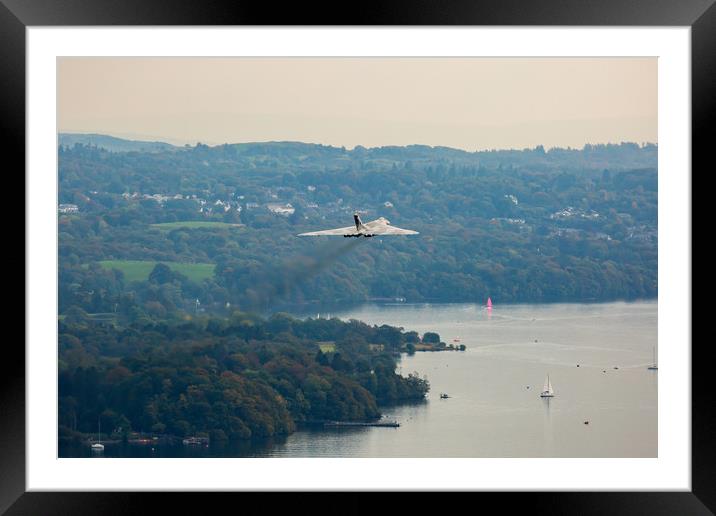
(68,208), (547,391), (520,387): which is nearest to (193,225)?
(68,208)

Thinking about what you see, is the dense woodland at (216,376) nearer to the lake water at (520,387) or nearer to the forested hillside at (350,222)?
the lake water at (520,387)

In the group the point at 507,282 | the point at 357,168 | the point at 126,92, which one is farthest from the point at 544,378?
the point at 126,92

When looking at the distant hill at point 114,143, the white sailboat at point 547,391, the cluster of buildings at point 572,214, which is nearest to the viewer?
the white sailboat at point 547,391

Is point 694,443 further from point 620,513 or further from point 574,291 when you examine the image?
point 574,291

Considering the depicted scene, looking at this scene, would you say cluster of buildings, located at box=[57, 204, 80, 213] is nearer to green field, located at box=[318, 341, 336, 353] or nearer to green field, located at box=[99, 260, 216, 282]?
green field, located at box=[99, 260, 216, 282]

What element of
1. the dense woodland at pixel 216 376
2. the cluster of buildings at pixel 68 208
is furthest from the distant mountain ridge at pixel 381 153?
the dense woodland at pixel 216 376

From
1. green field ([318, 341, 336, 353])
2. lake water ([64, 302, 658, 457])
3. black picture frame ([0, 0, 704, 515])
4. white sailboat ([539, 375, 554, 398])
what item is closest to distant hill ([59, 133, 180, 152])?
lake water ([64, 302, 658, 457])
